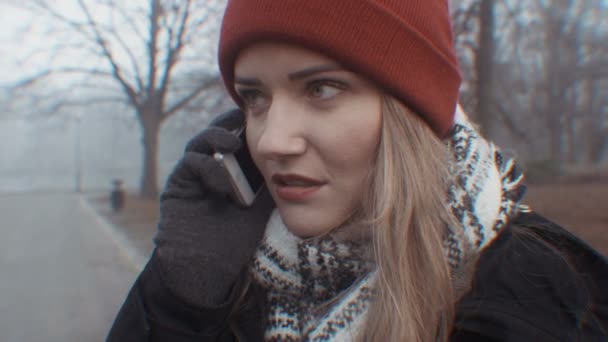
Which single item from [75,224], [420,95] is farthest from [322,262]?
[75,224]

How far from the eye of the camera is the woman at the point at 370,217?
50.2 inches

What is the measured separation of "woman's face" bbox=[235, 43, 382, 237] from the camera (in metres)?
1.32

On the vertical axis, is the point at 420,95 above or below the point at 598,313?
above

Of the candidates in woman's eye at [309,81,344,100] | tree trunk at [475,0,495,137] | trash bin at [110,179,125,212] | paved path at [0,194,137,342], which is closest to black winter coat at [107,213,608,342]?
woman's eye at [309,81,344,100]

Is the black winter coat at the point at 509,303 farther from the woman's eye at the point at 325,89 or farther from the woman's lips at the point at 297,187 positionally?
the woman's eye at the point at 325,89

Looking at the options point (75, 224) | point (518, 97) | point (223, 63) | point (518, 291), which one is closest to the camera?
point (518, 291)

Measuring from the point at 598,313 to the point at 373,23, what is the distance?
1007 millimetres

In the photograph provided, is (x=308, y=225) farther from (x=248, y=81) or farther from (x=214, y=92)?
(x=214, y=92)

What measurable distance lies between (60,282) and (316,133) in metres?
6.56

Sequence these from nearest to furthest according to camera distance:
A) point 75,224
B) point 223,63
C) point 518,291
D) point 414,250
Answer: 1. point 518,291
2. point 414,250
3. point 223,63
4. point 75,224

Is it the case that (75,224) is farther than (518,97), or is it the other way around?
(518,97)

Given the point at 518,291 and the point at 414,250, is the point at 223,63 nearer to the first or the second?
the point at 414,250

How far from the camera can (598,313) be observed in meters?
1.27

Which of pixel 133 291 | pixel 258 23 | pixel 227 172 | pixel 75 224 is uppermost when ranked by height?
pixel 258 23
